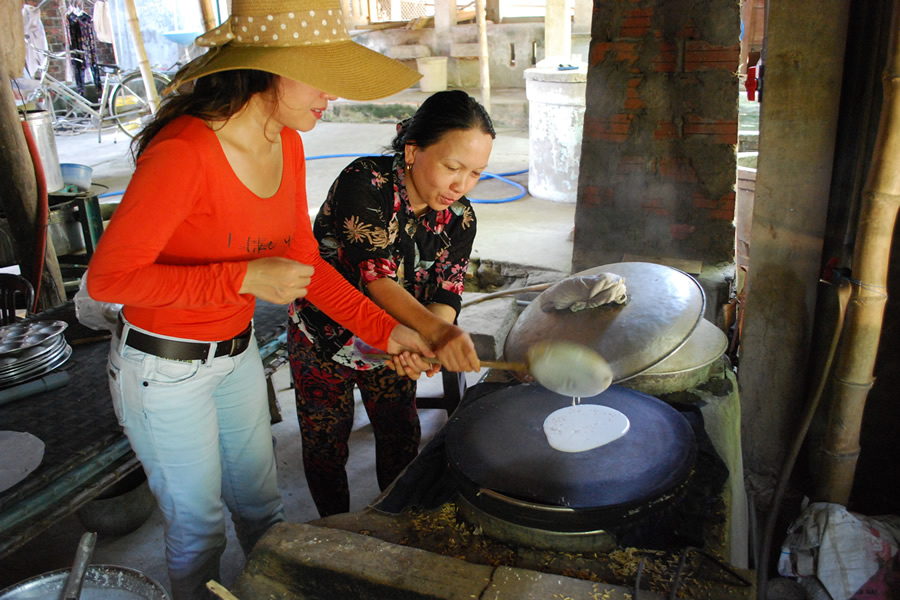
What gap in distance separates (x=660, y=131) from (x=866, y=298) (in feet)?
4.60

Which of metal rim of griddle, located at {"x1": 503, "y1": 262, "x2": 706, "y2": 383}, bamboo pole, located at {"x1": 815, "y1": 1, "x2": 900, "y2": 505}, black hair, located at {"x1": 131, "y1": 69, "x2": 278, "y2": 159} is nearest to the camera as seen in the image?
black hair, located at {"x1": 131, "y1": 69, "x2": 278, "y2": 159}

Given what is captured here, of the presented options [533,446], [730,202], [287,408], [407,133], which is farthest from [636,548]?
[287,408]

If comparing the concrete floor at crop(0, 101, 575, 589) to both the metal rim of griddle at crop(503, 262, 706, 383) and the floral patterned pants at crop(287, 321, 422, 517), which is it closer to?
the floral patterned pants at crop(287, 321, 422, 517)

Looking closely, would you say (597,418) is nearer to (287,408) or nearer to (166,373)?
(166,373)

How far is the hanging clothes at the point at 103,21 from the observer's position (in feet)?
42.8

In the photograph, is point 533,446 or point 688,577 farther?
point 533,446

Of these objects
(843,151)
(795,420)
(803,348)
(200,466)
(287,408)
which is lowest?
(287,408)

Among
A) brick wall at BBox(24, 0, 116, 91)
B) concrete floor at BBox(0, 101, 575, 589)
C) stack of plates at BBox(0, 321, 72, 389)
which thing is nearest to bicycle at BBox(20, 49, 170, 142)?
concrete floor at BBox(0, 101, 575, 589)

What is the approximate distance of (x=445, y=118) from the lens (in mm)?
1815

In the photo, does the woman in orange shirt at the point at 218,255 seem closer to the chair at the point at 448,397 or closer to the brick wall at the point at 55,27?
the chair at the point at 448,397

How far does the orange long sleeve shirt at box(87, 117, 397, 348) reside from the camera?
4.40 feet

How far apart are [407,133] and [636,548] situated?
4.22 feet

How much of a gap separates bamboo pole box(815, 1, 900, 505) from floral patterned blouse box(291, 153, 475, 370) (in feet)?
4.47

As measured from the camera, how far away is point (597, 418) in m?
1.85
